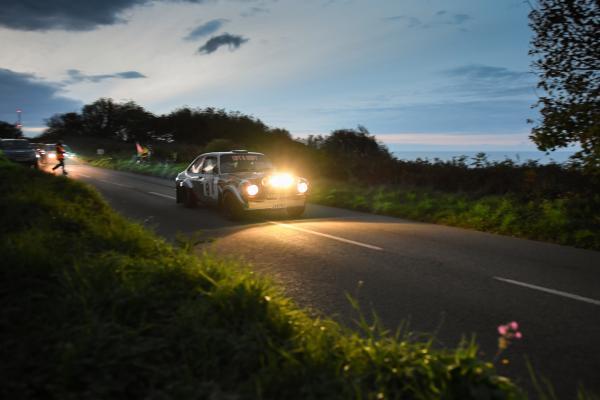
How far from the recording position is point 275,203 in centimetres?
1173

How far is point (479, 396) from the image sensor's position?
2.86m

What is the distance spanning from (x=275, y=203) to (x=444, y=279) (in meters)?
5.74

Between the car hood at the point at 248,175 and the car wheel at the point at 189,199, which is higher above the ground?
the car hood at the point at 248,175

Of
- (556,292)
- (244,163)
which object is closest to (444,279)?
(556,292)

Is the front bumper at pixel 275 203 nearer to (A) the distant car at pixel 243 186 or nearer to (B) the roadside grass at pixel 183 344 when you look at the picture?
(A) the distant car at pixel 243 186

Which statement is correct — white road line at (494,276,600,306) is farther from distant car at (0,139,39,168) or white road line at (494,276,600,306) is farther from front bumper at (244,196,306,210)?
distant car at (0,139,39,168)

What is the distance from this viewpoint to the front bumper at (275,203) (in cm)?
1141

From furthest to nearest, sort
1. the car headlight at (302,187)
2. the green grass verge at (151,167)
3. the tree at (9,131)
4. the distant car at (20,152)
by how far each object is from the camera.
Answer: the tree at (9,131) < the distant car at (20,152) < the green grass verge at (151,167) < the car headlight at (302,187)

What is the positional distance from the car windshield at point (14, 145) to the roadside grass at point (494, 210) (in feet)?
79.1

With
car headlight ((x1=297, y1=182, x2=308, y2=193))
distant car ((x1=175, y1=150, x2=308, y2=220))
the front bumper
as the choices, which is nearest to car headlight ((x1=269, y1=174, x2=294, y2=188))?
distant car ((x1=175, y1=150, x2=308, y2=220))

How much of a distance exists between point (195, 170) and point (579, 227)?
937 cm

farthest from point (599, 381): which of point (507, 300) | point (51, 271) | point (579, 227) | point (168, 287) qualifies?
point (579, 227)

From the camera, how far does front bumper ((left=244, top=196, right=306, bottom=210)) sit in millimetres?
11414

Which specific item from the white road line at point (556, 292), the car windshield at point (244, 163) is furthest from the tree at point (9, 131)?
the white road line at point (556, 292)
